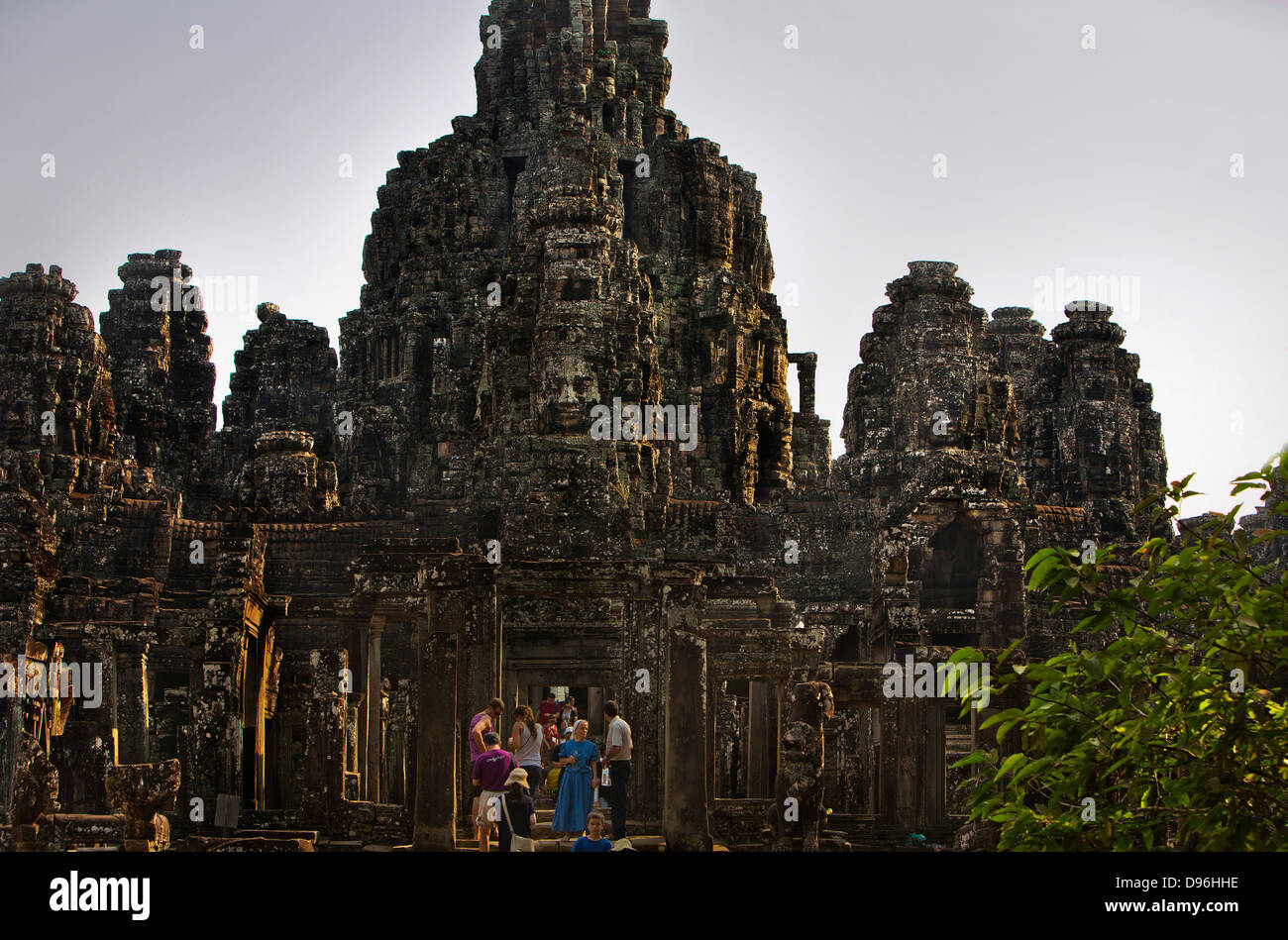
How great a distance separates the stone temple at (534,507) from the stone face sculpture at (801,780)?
2.5 inches

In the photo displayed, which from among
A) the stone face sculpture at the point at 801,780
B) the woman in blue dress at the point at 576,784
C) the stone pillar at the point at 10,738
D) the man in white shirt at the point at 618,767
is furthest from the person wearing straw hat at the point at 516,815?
the stone pillar at the point at 10,738

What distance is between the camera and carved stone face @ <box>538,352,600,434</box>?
38.1 m

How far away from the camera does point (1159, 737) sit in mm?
13125

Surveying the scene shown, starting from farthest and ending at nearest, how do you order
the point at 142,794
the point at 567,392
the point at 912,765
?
1. the point at 567,392
2. the point at 912,765
3. the point at 142,794

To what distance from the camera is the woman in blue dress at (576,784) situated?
68.4ft

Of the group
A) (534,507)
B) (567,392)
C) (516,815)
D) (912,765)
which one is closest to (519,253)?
(567,392)

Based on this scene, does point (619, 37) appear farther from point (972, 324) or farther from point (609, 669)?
point (609, 669)

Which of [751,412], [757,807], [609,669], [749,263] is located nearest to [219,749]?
[609,669]

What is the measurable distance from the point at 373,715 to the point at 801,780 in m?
9.12

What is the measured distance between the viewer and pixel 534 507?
34.5 meters

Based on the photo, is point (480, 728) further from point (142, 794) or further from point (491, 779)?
point (142, 794)

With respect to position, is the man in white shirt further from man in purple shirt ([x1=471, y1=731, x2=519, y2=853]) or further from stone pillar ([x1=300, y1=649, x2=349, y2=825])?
stone pillar ([x1=300, y1=649, x2=349, y2=825])

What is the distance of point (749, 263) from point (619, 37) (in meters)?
10.4

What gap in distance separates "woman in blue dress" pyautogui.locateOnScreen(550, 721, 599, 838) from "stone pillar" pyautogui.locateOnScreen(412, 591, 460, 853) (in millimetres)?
1325
